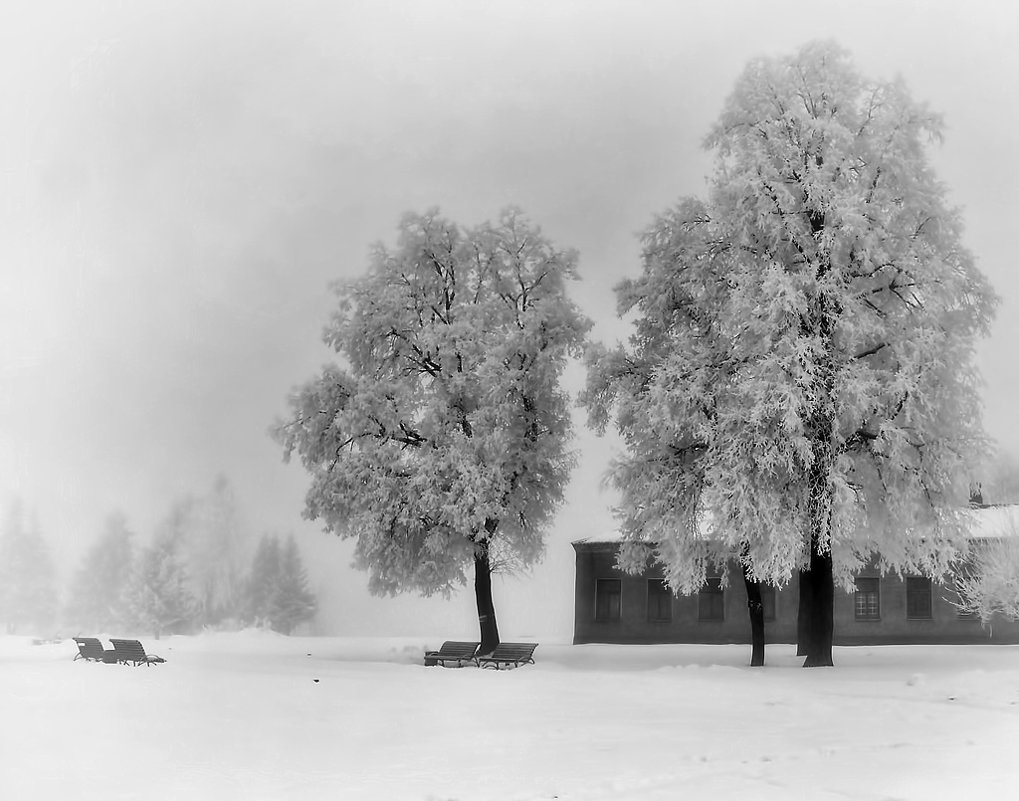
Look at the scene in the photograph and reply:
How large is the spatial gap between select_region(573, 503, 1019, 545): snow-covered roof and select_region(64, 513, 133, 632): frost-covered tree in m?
14.1

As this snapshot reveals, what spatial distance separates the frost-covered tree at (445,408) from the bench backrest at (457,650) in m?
0.56

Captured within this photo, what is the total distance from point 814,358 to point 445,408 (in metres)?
7.96

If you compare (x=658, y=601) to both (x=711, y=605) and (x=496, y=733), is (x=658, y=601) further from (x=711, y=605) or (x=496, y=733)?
(x=496, y=733)

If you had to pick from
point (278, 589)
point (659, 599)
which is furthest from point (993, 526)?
point (278, 589)

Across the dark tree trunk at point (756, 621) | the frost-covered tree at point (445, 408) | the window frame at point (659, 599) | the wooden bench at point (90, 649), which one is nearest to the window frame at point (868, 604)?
the window frame at point (659, 599)

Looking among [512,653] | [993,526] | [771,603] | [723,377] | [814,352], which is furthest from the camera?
[771,603]

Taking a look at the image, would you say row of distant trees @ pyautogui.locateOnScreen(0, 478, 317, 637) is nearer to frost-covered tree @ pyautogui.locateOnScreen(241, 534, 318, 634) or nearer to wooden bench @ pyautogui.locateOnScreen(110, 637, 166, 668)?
frost-covered tree @ pyautogui.locateOnScreen(241, 534, 318, 634)

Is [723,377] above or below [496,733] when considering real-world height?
above

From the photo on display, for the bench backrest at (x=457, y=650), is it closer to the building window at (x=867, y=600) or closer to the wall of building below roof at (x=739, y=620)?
the wall of building below roof at (x=739, y=620)

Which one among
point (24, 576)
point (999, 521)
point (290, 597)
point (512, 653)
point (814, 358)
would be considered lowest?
point (512, 653)

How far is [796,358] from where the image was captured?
1762 centimetres

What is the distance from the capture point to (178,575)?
18531 mm

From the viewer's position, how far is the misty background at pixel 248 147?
46.6 feet

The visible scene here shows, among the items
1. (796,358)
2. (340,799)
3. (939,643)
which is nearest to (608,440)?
(796,358)
